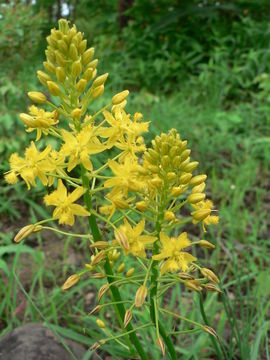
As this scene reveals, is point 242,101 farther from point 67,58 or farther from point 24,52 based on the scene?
point 67,58

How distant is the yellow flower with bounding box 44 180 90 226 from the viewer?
1479mm

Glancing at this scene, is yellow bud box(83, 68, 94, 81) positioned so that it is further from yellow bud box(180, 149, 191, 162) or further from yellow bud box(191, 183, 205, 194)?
yellow bud box(191, 183, 205, 194)

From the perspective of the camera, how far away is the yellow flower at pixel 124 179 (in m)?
1.45

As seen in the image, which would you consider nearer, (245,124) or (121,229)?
(121,229)

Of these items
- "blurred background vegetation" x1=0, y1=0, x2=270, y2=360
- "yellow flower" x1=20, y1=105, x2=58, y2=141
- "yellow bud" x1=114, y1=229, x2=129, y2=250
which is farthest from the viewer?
"blurred background vegetation" x1=0, y1=0, x2=270, y2=360

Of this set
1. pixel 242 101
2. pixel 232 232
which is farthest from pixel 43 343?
pixel 242 101

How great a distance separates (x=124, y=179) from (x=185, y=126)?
11.3 ft

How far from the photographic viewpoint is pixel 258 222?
12.0ft

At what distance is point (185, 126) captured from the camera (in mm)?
4812

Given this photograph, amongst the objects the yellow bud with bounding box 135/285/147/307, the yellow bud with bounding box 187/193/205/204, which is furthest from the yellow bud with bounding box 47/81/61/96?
the yellow bud with bounding box 135/285/147/307

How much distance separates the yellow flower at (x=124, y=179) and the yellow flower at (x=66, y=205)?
0.10 metres

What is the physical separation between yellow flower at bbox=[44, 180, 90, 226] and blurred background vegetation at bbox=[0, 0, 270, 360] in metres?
0.45

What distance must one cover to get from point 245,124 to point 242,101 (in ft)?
3.31

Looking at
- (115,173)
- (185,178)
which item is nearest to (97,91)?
(115,173)
